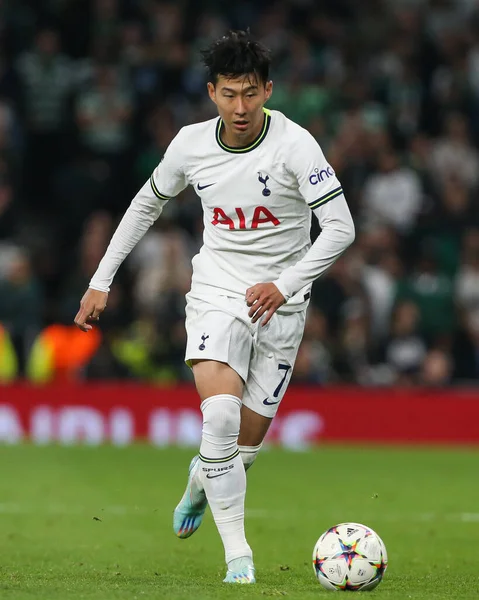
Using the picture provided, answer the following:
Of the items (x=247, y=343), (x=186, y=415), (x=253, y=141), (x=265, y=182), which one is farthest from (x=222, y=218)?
(x=186, y=415)

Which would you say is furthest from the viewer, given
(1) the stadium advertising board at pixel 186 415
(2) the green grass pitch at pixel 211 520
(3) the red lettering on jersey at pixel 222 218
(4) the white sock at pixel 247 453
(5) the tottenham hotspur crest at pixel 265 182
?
(1) the stadium advertising board at pixel 186 415

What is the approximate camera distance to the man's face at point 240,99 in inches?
248

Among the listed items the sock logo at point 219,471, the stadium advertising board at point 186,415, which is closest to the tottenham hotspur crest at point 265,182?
the sock logo at point 219,471

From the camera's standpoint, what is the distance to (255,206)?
6492 millimetres

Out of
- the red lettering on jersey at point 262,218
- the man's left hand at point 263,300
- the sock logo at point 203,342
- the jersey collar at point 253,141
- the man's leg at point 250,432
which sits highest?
the jersey collar at point 253,141

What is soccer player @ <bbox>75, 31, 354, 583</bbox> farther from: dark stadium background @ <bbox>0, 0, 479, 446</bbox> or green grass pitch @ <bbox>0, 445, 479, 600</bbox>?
dark stadium background @ <bbox>0, 0, 479, 446</bbox>

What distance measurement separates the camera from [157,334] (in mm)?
14836

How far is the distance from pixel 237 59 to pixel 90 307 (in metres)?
1.42

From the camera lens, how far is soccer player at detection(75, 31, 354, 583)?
629cm

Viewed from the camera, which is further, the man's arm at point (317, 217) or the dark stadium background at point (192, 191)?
the dark stadium background at point (192, 191)

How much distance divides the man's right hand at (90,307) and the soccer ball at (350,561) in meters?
1.59

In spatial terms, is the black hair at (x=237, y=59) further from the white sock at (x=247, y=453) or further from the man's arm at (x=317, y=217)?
the white sock at (x=247, y=453)

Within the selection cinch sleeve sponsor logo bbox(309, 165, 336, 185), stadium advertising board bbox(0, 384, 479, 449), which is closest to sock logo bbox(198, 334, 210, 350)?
cinch sleeve sponsor logo bbox(309, 165, 336, 185)

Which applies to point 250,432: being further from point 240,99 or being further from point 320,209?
point 240,99
